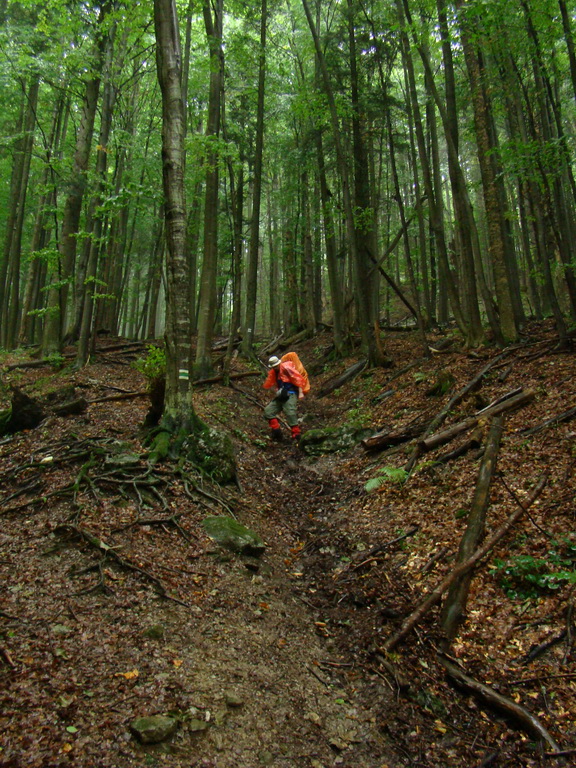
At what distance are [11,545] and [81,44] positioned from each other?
12.4m

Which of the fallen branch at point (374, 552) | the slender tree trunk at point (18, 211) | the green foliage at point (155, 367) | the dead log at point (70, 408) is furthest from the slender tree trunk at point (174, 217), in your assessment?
the slender tree trunk at point (18, 211)

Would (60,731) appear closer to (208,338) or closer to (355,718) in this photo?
(355,718)

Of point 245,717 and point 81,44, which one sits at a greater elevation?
point 81,44

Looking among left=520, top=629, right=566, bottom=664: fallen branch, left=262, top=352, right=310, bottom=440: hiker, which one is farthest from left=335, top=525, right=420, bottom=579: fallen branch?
left=262, top=352, right=310, bottom=440: hiker

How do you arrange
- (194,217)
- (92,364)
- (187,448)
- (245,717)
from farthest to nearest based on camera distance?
(194,217) → (92,364) → (187,448) → (245,717)

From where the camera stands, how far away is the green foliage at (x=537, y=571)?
3.71 metres

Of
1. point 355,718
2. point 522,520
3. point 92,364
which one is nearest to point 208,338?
point 92,364

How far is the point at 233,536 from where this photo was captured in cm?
510

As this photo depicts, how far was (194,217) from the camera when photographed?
20703 millimetres

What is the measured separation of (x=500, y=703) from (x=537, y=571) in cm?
124

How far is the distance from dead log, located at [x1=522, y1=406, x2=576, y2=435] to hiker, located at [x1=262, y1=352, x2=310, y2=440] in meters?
4.81

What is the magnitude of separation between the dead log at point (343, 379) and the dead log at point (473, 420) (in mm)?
6030

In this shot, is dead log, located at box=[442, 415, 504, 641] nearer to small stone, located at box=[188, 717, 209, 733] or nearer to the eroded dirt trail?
the eroded dirt trail

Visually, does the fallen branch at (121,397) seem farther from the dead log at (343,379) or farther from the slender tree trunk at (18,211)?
the slender tree trunk at (18,211)
